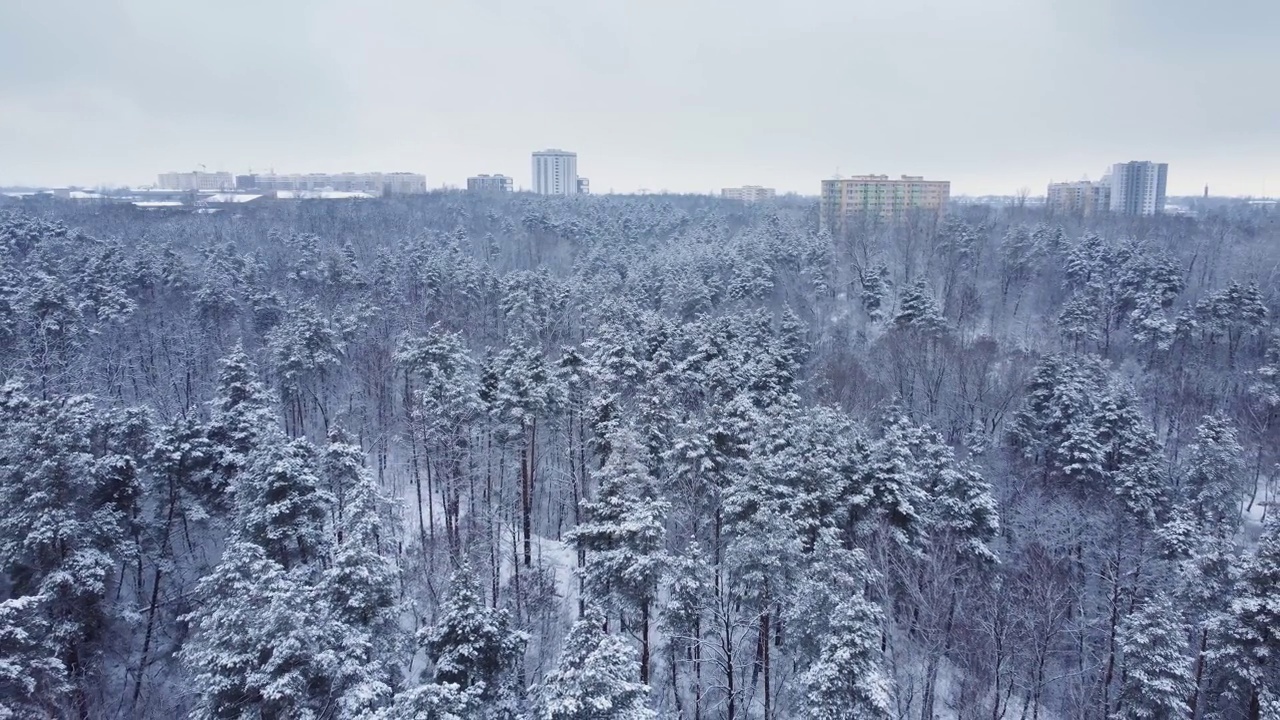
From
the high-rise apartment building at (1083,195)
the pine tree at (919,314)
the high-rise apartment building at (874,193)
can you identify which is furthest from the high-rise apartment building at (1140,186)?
the pine tree at (919,314)

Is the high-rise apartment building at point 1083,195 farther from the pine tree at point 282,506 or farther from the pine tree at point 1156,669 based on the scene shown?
the pine tree at point 282,506

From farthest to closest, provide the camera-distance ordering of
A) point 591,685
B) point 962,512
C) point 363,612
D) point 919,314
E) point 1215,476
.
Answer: point 919,314 → point 1215,476 → point 962,512 → point 363,612 → point 591,685

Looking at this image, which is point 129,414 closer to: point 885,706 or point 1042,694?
point 885,706

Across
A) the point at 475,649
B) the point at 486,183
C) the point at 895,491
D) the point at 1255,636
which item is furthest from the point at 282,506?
the point at 486,183

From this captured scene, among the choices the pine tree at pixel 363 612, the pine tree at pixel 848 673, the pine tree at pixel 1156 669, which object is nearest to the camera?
the pine tree at pixel 363 612

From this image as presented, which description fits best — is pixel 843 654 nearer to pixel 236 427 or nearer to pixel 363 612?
pixel 363 612

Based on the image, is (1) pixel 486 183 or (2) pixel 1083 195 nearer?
(2) pixel 1083 195

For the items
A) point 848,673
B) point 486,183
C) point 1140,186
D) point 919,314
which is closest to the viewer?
point 848,673
